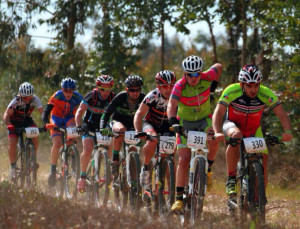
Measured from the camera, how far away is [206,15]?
53.9 ft

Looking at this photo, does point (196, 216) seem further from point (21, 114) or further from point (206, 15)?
point (206, 15)

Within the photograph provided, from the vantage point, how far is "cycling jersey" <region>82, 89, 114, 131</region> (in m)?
10.7

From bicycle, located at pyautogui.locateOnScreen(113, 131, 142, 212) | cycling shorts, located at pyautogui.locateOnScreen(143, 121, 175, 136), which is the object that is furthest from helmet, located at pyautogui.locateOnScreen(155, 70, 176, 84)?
bicycle, located at pyautogui.locateOnScreen(113, 131, 142, 212)

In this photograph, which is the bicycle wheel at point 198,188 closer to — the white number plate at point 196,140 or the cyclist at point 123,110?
the white number plate at point 196,140

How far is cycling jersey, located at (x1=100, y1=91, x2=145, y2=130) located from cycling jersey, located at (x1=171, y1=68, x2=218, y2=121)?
1395 millimetres

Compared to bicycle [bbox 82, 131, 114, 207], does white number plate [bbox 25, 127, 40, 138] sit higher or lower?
higher

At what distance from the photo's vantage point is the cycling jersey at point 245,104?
24.7ft

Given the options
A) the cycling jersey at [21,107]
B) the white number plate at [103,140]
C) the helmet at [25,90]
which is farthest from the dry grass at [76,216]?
the cycling jersey at [21,107]

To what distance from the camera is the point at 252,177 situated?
711 cm

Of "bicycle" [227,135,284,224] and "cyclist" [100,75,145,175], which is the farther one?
"cyclist" [100,75,145,175]

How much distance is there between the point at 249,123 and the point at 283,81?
5.98 meters

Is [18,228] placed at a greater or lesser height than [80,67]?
lesser

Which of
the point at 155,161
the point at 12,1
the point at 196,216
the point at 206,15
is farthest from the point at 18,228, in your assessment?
the point at 12,1

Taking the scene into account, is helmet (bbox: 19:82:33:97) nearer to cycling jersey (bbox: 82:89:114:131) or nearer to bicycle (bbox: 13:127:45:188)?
bicycle (bbox: 13:127:45:188)
